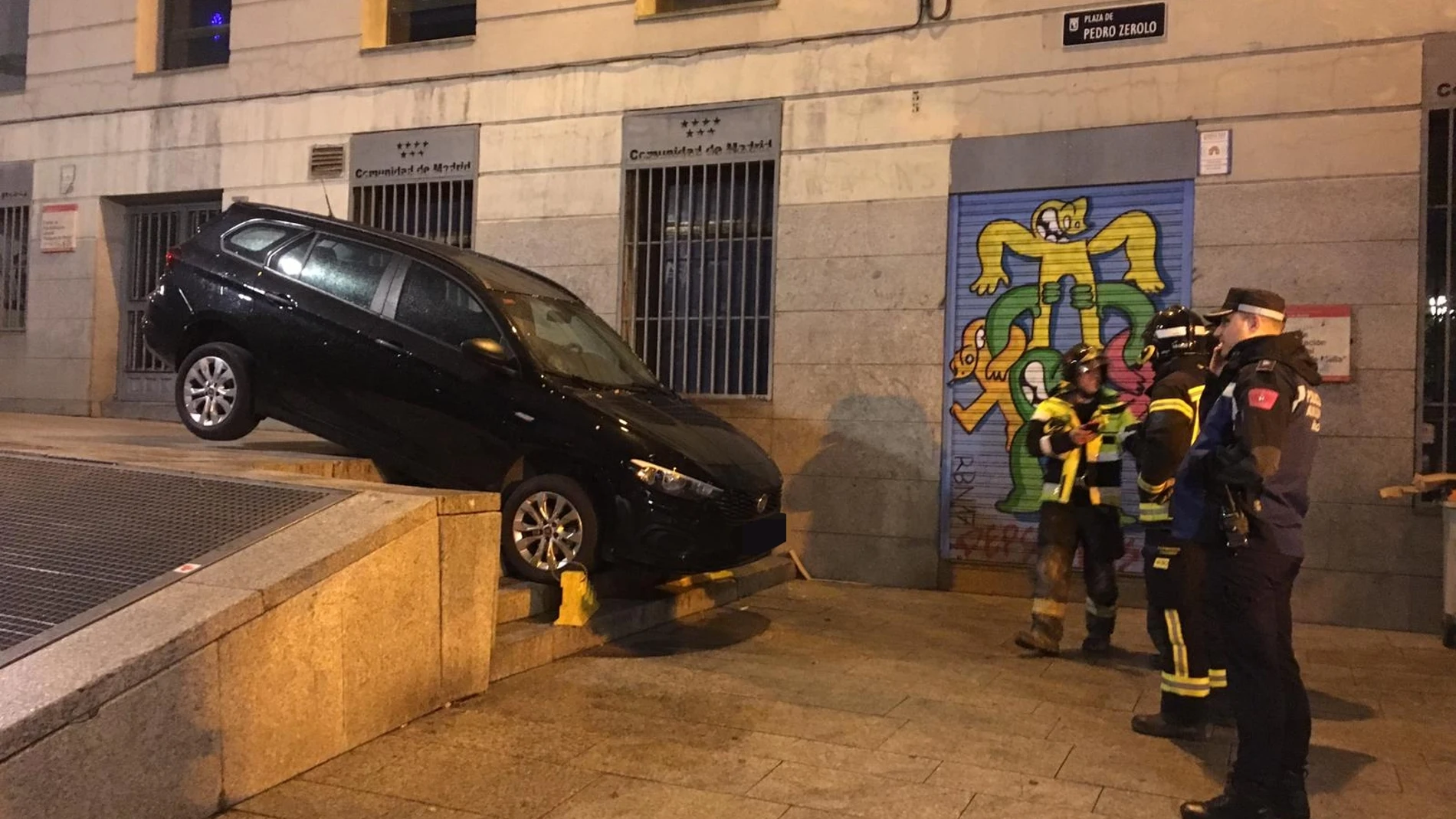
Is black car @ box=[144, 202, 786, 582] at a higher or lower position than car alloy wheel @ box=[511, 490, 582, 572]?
higher

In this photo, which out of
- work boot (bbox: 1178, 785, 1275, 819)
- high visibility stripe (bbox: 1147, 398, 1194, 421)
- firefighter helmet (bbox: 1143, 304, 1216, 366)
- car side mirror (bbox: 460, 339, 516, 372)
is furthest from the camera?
car side mirror (bbox: 460, 339, 516, 372)

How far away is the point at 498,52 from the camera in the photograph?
34.1 ft

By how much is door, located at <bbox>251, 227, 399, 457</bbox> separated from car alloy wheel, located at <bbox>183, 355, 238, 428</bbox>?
0.28m

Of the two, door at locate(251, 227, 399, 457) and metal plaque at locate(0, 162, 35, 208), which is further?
metal plaque at locate(0, 162, 35, 208)

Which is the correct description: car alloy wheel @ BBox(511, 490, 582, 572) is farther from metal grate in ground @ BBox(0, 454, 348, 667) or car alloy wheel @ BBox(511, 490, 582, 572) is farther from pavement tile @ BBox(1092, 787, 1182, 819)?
pavement tile @ BBox(1092, 787, 1182, 819)

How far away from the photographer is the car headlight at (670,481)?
5.96 meters

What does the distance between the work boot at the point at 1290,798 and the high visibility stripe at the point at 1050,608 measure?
8.13 ft

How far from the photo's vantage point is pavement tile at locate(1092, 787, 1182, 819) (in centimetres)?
390

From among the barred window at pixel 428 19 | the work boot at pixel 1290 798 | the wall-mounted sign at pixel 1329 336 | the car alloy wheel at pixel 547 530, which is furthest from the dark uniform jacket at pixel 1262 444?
the barred window at pixel 428 19

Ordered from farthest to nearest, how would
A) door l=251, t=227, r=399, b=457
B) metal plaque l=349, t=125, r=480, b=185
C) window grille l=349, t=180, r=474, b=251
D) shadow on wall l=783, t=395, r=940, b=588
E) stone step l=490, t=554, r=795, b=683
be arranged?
window grille l=349, t=180, r=474, b=251 < metal plaque l=349, t=125, r=480, b=185 < shadow on wall l=783, t=395, r=940, b=588 < door l=251, t=227, r=399, b=457 < stone step l=490, t=554, r=795, b=683

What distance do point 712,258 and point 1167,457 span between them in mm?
5259

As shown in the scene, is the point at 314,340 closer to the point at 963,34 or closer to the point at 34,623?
the point at 34,623

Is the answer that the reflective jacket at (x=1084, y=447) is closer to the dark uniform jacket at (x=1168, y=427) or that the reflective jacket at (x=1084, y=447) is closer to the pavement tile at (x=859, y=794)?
the dark uniform jacket at (x=1168, y=427)

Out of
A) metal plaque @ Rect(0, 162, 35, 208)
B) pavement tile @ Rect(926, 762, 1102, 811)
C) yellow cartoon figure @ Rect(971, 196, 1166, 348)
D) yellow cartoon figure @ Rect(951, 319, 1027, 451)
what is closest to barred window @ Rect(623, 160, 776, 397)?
yellow cartoon figure @ Rect(951, 319, 1027, 451)
